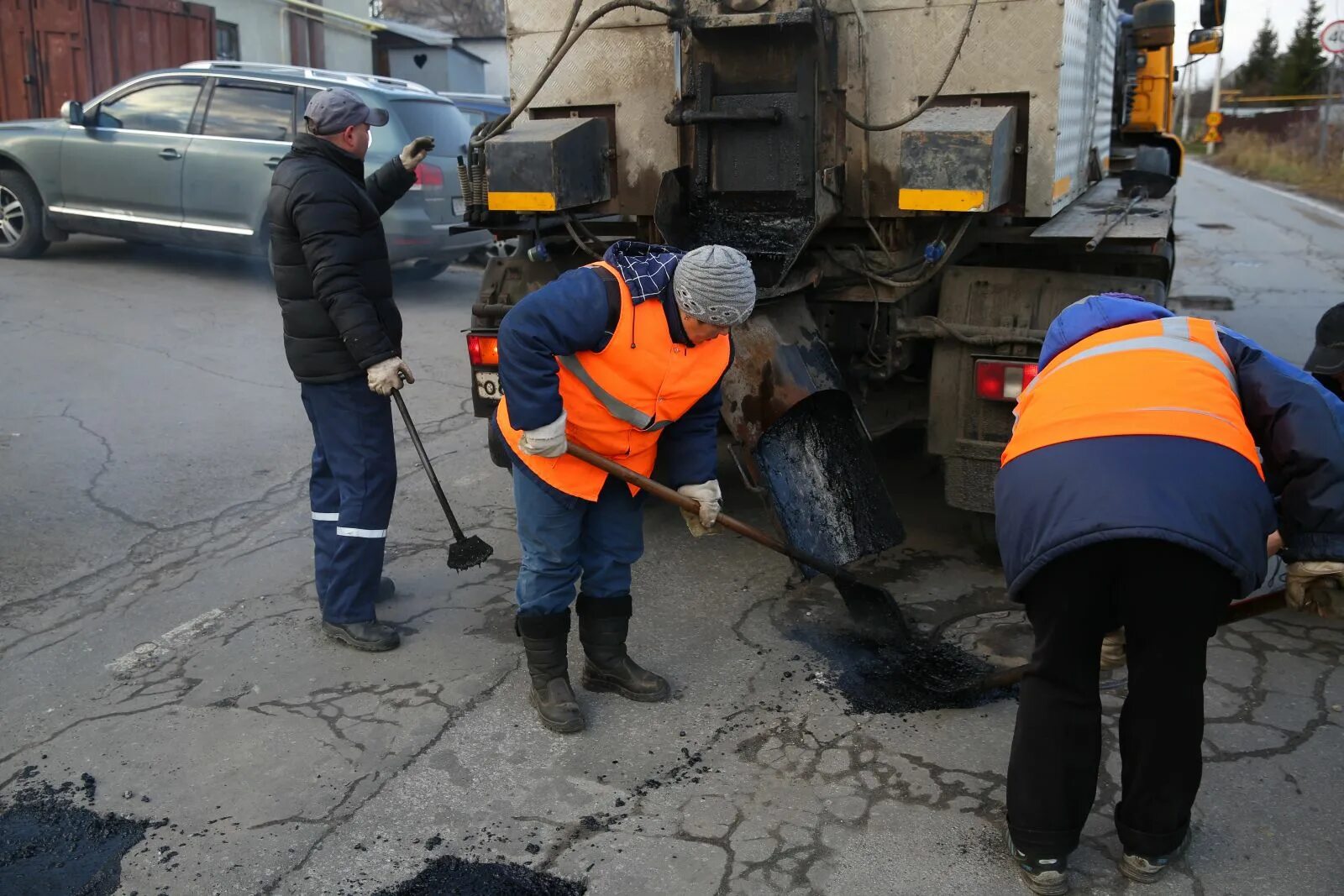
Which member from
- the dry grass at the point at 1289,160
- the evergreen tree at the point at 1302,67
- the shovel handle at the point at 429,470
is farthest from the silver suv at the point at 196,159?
the evergreen tree at the point at 1302,67

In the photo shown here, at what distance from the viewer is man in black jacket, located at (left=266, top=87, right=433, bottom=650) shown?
12.4 ft

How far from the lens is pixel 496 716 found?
11.7ft

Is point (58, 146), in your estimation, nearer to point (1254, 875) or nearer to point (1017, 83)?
point (1017, 83)

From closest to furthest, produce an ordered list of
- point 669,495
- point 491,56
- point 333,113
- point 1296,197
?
1. point 669,495
2. point 333,113
3. point 1296,197
4. point 491,56

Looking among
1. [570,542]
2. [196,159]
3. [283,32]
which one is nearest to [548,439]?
[570,542]

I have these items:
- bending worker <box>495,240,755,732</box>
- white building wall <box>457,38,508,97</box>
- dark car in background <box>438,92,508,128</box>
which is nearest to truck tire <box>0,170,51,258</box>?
dark car in background <box>438,92,508,128</box>

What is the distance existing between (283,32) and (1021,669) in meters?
18.1

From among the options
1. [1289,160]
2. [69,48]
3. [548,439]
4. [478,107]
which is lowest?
[548,439]

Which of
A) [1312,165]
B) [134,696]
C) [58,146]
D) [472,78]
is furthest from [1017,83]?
[1312,165]

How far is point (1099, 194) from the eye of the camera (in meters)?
5.50

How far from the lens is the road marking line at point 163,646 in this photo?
3877mm

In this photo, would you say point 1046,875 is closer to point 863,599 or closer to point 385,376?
point 863,599

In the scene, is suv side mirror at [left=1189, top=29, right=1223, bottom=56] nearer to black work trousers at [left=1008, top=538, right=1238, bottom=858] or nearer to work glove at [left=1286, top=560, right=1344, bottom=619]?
work glove at [left=1286, top=560, right=1344, bottom=619]

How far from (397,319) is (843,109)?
1.86m
